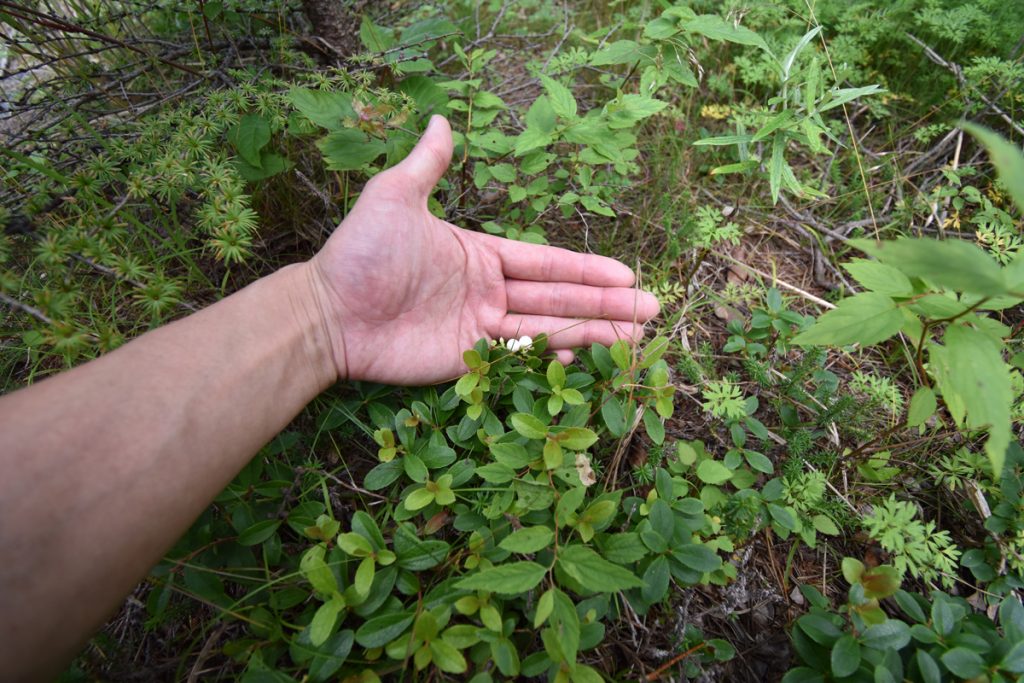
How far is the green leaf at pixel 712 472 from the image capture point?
1764 mm

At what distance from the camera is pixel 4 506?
45.7 inches

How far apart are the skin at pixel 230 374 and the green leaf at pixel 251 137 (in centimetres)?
66

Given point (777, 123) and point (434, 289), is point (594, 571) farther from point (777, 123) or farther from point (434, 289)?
point (777, 123)

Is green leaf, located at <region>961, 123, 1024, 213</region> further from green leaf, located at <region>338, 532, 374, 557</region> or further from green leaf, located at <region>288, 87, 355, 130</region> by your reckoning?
green leaf, located at <region>288, 87, 355, 130</region>

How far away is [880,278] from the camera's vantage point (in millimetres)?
1402

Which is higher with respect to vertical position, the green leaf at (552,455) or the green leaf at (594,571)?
the green leaf at (552,455)

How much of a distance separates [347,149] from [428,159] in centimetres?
39

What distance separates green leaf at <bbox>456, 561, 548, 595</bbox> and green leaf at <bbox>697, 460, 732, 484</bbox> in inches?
30.0

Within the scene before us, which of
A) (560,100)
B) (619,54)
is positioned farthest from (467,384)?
(619,54)

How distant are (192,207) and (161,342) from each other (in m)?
1.11

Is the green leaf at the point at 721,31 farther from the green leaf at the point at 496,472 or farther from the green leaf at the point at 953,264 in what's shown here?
the green leaf at the point at 496,472

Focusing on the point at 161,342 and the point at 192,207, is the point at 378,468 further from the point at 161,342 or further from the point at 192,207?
the point at 192,207

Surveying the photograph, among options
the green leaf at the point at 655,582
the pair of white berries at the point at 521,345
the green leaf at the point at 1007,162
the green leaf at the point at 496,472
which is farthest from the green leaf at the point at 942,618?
the pair of white berries at the point at 521,345

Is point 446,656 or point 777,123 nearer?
point 446,656
